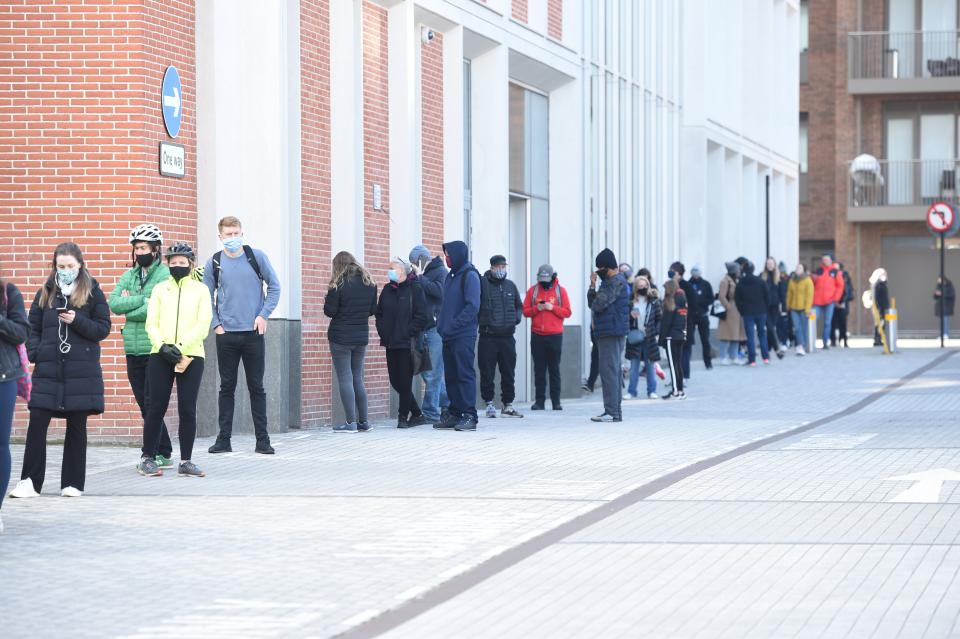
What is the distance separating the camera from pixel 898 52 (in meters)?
54.6

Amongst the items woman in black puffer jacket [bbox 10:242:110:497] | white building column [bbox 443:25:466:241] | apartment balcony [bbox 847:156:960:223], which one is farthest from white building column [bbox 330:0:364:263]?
apartment balcony [bbox 847:156:960:223]

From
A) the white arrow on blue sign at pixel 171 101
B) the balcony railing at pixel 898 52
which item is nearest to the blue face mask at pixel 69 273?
the white arrow on blue sign at pixel 171 101

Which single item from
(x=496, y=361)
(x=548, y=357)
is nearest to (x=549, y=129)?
(x=548, y=357)

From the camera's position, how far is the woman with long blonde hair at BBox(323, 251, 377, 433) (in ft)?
57.9

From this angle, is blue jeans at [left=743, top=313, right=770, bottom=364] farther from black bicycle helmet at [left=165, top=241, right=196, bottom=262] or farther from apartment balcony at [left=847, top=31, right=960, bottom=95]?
black bicycle helmet at [left=165, top=241, right=196, bottom=262]

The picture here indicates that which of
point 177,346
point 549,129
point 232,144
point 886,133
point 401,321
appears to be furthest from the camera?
point 886,133

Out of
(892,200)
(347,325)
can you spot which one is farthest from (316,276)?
(892,200)

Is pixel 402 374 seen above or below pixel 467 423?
above

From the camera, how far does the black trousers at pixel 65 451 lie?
38.7 ft

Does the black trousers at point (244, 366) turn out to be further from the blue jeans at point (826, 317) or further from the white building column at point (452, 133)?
the blue jeans at point (826, 317)

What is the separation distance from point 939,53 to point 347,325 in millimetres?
40370

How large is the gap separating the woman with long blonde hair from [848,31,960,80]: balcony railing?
39.2m

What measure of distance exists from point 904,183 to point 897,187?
28cm

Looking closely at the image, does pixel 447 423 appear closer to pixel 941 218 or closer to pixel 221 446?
pixel 221 446
